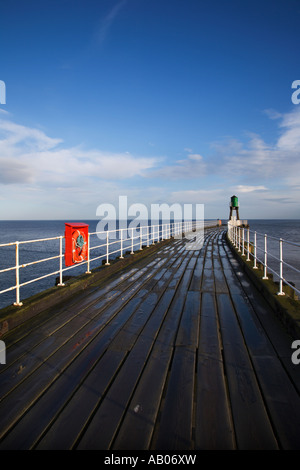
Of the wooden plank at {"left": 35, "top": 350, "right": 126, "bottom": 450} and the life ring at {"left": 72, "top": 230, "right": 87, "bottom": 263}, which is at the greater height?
the life ring at {"left": 72, "top": 230, "right": 87, "bottom": 263}

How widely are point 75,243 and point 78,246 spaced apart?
0.12 meters

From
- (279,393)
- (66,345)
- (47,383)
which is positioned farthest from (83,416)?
(279,393)

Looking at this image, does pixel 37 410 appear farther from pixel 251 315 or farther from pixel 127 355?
pixel 251 315

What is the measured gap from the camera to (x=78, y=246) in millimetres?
5066

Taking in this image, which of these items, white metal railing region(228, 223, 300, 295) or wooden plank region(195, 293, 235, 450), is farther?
white metal railing region(228, 223, 300, 295)

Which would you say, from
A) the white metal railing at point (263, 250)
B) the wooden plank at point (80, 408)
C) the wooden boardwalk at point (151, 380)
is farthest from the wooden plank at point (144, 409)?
the white metal railing at point (263, 250)

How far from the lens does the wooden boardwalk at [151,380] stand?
1531mm

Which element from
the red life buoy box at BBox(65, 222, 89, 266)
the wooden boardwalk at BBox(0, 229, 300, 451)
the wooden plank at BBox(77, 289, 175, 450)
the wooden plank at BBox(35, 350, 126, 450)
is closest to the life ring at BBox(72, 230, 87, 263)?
the red life buoy box at BBox(65, 222, 89, 266)

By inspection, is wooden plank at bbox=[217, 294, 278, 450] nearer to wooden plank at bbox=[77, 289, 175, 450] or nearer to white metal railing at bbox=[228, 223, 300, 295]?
wooden plank at bbox=[77, 289, 175, 450]

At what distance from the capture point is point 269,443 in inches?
57.9

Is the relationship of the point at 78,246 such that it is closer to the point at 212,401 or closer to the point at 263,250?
the point at 212,401

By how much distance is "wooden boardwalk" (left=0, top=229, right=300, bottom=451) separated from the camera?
60.3 inches

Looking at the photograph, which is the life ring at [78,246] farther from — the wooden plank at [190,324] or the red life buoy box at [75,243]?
the wooden plank at [190,324]

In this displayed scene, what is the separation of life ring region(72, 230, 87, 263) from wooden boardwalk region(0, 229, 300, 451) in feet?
4.38
